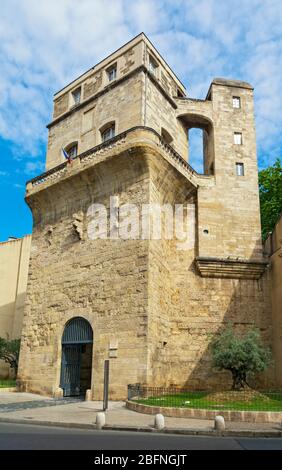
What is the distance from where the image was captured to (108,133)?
18578 mm

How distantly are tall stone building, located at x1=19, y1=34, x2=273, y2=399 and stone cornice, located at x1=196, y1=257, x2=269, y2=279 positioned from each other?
4cm

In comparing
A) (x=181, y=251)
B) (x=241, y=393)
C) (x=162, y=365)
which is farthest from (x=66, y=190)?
(x=241, y=393)

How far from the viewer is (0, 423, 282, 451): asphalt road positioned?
21.1 feet

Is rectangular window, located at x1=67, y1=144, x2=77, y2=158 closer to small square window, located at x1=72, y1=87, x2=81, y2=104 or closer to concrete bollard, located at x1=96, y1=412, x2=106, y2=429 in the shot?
small square window, located at x1=72, y1=87, x2=81, y2=104

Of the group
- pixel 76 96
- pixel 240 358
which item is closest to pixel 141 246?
pixel 240 358

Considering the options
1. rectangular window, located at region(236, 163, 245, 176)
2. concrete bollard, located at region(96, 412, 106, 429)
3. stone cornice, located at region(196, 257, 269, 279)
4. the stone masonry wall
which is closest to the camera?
concrete bollard, located at region(96, 412, 106, 429)

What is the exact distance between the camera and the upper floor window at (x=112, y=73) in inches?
762

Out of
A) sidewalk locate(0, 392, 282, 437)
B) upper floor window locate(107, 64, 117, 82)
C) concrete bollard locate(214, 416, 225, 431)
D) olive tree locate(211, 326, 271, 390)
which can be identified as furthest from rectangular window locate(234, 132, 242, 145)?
concrete bollard locate(214, 416, 225, 431)

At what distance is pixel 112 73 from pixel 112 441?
1663cm

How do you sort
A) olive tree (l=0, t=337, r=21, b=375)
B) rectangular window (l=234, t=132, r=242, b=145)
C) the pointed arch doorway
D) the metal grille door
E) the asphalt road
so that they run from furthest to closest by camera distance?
olive tree (l=0, t=337, r=21, b=375) < rectangular window (l=234, t=132, r=242, b=145) < the metal grille door < the pointed arch doorway < the asphalt road

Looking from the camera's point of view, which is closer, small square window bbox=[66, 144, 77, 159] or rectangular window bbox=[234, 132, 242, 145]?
rectangular window bbox=[234, 132, 242, 145]

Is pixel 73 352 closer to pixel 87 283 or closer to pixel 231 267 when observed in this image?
pixel 87 283

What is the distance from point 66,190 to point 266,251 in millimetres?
8708

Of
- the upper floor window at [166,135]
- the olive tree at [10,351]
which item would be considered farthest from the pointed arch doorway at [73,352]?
the upper floor window at [166,135]
